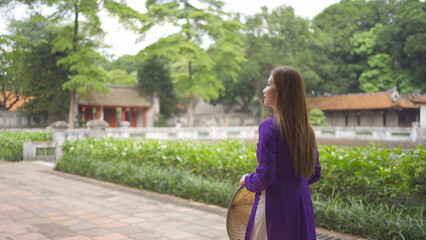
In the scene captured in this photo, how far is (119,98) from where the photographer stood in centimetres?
2986

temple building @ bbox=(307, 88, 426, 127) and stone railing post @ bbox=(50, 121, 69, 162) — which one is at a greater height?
temple building @ bbox=(307, 88, 426, 127)

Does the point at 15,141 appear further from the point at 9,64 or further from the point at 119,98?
the point at 119,98

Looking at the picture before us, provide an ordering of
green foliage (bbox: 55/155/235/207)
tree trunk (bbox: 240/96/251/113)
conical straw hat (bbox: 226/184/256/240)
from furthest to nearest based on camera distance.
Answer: tree trunk (bbox: 240/96/251/113)
green foliage (bbox: 55/155/235/207)
conical straw hat (bbox: 226/184/256/240)

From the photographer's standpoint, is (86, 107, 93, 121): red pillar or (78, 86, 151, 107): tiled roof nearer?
(78, 86, 151, 107): tiled roof

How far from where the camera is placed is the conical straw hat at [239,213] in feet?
7.50

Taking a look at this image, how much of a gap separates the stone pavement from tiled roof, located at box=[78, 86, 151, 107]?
21857 mm

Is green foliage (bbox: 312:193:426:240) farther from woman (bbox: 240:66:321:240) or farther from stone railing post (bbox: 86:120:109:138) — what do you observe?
stone railing post (bbox: 86:120:109:138)

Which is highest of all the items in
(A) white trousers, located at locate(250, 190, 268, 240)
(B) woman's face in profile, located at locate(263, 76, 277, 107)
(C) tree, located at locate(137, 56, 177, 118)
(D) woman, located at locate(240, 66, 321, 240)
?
(C) tree, located at locate(137, 56, 177, 118)

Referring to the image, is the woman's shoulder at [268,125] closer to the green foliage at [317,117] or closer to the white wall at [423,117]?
the white wall at [423,117]

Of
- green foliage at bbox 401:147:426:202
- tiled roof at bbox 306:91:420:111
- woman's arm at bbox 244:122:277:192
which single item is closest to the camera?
woman's arm at bbox 244:122:277:192

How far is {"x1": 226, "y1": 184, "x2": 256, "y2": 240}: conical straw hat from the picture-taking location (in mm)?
2287

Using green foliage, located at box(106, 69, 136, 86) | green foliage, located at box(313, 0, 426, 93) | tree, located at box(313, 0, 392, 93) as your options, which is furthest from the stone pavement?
green foliage, located at box(106, 69, 136, 86)

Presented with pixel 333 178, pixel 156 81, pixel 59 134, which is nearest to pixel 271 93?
pixel 333 178

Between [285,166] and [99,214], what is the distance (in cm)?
354
